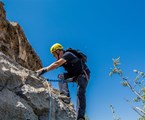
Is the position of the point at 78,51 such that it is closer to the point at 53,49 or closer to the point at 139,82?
the point at 53,49

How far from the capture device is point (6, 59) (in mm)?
7863

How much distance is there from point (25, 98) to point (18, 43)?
47.7 ft

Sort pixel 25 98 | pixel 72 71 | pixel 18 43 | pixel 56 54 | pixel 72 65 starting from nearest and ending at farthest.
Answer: pixel 25 98 < pixel 72 65 < pixel 72 71 < pixel 56 54 < pixel 18 43

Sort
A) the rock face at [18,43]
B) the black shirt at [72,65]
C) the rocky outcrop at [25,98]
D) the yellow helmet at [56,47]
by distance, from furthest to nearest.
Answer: the rock face at [18,43], the yellow helmet at [56,47], the black shirt at [72,65], the rocky outcrop at [25,98]

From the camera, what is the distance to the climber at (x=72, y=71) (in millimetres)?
8398

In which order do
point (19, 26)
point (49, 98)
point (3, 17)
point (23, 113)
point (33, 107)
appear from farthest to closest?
point (19, 26)
point (3, 17)
point (49, 98)
point (33, 107)
point (23, 113)

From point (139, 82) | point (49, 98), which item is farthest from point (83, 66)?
point (139, 82)

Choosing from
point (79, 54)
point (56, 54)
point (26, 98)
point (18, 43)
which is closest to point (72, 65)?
point (79, 54)

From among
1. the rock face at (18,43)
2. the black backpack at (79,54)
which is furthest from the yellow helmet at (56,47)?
the rock face at (18,43)

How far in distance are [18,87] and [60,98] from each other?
1.83 metres

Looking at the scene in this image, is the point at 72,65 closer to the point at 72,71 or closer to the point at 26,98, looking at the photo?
the point at 72,71

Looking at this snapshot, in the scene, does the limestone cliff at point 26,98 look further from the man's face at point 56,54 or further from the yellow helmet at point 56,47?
the yellow helmet at point 56,47

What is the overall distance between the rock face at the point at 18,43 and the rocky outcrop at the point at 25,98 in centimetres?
1073

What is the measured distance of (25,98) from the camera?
7105mm
